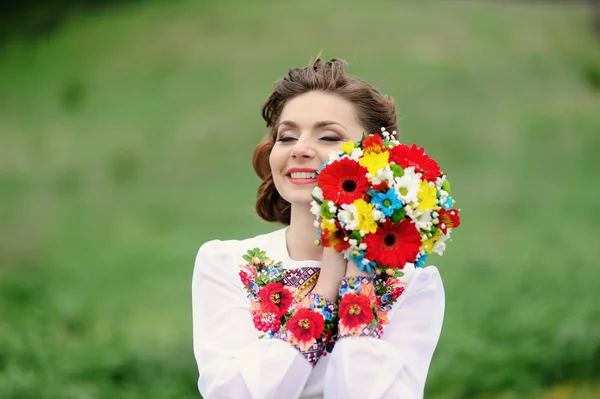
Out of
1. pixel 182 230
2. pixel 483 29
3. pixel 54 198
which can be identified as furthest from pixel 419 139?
pixel 54 198

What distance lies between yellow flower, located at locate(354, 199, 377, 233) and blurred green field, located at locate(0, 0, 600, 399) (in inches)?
149

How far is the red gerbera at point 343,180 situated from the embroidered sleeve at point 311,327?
289 mm

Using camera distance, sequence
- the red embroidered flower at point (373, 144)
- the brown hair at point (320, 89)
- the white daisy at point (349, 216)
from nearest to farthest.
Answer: the white daisy at point (349, 216) → the red embroidered flower at point (373, 144) → the brown hair at point (320, 89)

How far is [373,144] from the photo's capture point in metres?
2.32

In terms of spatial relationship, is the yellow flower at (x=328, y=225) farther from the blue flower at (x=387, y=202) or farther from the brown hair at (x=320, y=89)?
the brown hair at (x=320, y=89)

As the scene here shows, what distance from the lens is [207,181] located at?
29.2 ft

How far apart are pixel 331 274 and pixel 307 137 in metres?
0.41

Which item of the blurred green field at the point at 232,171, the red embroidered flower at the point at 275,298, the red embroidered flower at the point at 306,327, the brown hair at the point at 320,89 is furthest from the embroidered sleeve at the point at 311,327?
the blurred green field at the point at 232,171

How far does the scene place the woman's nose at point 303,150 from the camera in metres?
2.42

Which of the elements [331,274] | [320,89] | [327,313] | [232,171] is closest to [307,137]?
[320,89]

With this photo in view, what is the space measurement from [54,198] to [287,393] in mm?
7091

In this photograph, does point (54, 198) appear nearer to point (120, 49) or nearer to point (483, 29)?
point (120, 49)

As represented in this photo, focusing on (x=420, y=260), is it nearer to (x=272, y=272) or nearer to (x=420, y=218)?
(x=420, y=218)

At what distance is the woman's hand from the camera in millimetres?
2330
